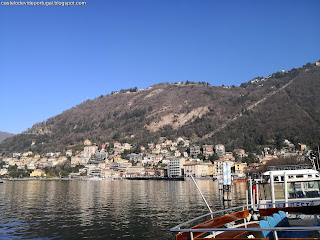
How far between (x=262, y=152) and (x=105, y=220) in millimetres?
176573

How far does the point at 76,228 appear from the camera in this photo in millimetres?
22938

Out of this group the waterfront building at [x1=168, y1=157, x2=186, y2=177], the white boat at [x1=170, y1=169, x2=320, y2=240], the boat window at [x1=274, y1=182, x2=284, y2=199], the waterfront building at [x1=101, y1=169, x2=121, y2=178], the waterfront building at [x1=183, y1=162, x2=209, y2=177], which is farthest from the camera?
the waterfront building at [x1=101, y1=169, x2=121, y2=178]

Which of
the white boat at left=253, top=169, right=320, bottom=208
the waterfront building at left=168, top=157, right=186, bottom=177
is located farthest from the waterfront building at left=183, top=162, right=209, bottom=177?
the white boat at left=253, top=169, right=320, bottom=208

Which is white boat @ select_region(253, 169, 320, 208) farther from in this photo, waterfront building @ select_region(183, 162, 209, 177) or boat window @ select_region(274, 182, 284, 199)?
waterfront building @ select_region(183, 162, 209, 177)

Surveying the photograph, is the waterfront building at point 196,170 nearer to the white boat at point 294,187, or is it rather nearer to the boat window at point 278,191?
the boat window at point 278,191

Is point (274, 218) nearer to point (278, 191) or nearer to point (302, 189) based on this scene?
point (302, 189)

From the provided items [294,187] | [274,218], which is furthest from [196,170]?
[274,218]

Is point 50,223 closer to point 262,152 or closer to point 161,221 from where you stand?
point 161,221

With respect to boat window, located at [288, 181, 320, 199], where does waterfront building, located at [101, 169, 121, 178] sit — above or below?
below

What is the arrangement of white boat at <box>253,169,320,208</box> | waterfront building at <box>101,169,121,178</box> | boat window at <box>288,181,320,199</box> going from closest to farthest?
white boat at <box>253,169,320,208</box>, boat window at <box>288,181,320,199</box>, waterfront building at <box>101,169,121,178</box>

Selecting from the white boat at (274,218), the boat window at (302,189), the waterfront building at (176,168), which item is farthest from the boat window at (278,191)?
the waterfront building at (176,168)

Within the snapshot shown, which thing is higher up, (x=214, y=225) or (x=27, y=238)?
(x=214, y=225)

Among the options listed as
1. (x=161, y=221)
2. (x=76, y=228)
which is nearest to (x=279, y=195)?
(x=161, y=221)

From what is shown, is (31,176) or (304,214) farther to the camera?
(31,176)
